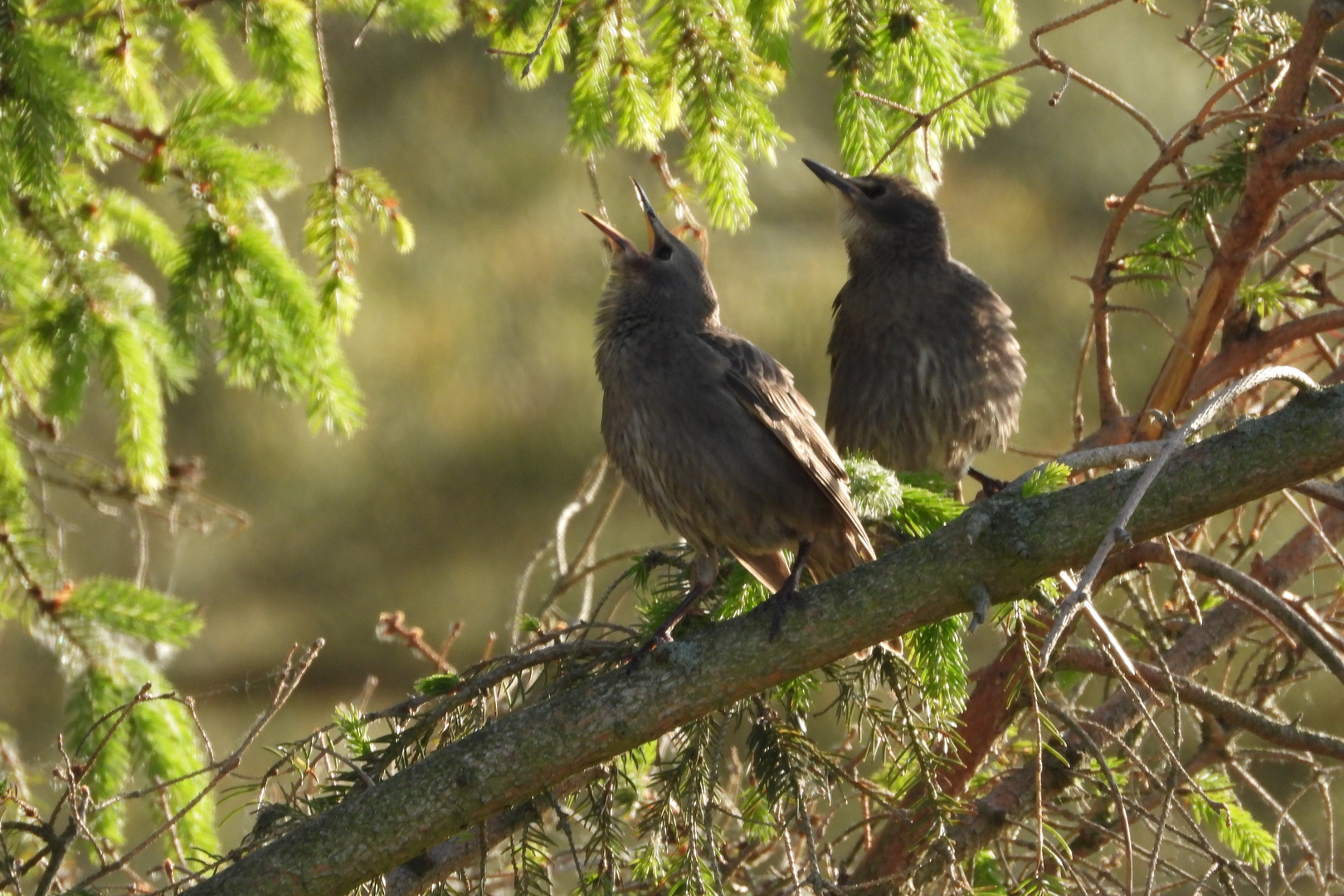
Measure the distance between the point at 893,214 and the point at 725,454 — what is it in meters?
1.47

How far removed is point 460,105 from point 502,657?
6207 mm

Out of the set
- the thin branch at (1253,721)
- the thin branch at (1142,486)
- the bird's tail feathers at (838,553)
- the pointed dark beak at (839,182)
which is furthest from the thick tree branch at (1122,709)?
the pointed dark beak at (839,182)

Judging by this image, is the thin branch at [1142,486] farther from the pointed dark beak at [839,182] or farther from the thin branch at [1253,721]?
the pointed dark beak at [839,182]

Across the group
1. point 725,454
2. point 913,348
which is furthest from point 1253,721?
point 913,348

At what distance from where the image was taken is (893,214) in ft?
13.4

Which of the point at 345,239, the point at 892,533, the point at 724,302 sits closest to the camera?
the point at 892,533

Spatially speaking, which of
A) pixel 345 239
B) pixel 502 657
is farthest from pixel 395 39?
pixel 502 657

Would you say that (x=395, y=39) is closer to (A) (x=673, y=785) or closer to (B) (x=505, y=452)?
(B) (x=505, y=452)

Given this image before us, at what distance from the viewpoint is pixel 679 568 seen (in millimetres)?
3074

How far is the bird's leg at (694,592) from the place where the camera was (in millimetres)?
2422

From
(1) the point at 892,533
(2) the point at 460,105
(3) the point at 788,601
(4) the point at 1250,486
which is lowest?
(4) the point at 1250,486

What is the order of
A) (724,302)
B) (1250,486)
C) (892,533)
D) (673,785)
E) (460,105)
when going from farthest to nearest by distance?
(460,105) < (724,302) < (892,533) < (673,785) < (1250,486)

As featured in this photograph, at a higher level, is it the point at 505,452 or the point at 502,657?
the point at 505,452

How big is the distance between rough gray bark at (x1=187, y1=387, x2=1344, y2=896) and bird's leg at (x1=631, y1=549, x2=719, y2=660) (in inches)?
5.8
